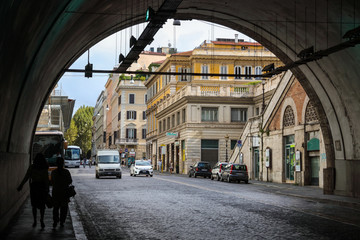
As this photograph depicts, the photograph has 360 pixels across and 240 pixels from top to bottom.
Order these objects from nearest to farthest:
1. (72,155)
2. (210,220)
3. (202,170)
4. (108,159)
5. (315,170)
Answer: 1. (210,220)
2. (315,170)
3. (108,159)
4. (202,170)
5. (72,155)

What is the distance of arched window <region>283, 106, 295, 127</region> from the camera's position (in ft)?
126

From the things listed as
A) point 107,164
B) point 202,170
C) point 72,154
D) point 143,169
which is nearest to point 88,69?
point 107,164

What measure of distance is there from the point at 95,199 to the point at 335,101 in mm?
10879

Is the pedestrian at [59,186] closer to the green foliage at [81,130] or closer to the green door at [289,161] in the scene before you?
the green door at [289,161]

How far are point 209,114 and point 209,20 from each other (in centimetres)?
3489

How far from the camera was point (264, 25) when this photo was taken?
2502cm

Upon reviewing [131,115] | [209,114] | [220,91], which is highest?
[131,115]

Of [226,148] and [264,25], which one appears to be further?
[226,148]

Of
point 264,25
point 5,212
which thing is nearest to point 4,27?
point 5,212

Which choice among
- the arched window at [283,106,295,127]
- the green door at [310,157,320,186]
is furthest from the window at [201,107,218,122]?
the green door at [310,157,320,186]

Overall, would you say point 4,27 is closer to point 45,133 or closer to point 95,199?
point 95,199

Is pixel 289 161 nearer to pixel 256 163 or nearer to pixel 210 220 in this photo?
pixel 256 163

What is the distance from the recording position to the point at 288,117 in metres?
39.1

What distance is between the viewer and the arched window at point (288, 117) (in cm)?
3838
